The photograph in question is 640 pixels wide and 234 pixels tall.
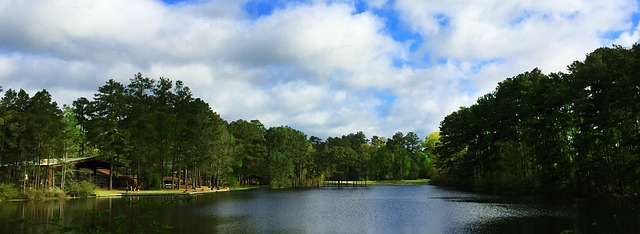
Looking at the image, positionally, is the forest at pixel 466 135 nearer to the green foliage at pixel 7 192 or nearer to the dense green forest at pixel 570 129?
the dense green forest at pixel 570 129

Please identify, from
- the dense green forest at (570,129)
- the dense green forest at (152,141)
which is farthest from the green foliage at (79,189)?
the dense green forest at (570,129)

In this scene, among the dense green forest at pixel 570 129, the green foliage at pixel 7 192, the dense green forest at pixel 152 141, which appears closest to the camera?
the dense green forest at pixel 570 129

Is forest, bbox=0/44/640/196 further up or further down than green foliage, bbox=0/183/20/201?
further up

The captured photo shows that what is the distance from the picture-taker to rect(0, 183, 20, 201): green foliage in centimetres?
4406

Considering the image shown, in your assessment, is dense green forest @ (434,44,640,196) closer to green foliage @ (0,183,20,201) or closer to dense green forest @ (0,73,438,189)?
dense green forest @ (0,73,438,189)

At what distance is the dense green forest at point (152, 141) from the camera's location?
159 ft

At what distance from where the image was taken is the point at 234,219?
2973 cm

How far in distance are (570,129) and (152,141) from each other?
54697mm

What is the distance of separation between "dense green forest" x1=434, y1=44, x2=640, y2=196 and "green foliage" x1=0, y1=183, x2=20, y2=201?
52.9 m

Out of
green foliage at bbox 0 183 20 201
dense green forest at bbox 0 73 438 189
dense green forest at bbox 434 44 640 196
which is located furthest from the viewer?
dense green forest at bbox 0 73 438 189

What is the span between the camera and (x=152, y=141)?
67.4 metres

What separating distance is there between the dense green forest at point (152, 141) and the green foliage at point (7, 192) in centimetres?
247

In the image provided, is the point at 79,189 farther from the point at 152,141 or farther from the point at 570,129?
the point at 570,129

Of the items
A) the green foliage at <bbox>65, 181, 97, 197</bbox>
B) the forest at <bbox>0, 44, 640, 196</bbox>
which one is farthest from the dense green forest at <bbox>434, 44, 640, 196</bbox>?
the green foliage at <bbox>65, 181, 97, 197</bbox>
